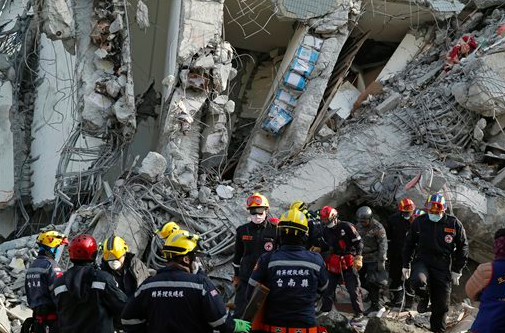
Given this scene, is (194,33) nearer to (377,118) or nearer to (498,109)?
(377,118)

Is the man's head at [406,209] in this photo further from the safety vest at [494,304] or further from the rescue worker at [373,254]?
the safety vest at [494,304]

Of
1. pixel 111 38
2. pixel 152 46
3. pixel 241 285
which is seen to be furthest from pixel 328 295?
pixel 152 46

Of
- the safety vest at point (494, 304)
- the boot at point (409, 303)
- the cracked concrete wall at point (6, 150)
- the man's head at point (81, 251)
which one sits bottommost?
the cracked concrete wall at point (6, 150)

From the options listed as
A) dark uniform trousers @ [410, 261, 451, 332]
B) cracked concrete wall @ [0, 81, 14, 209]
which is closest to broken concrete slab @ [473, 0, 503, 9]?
dark uniform trousers @ [410, 261, 451, 332]

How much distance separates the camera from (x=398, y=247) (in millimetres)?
9320

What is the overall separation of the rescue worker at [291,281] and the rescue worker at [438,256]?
2580mm

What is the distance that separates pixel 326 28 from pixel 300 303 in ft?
24.6

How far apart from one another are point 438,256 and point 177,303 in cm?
387

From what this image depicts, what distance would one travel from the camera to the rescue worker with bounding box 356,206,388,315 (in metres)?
8.86

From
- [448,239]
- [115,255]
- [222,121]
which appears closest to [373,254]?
[448,239]

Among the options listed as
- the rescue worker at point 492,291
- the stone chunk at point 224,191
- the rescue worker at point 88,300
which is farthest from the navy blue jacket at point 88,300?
the stone chunk at point 224,191

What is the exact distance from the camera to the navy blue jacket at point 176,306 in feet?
15.4

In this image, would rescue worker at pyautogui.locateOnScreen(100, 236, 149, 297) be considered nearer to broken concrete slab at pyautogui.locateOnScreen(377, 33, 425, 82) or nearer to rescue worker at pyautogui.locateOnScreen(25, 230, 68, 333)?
rescue worker at pyautogui.locateOnScreen(25, 230, 68, 333)

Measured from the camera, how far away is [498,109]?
423 inches
